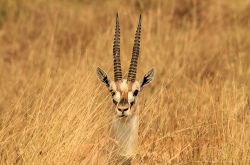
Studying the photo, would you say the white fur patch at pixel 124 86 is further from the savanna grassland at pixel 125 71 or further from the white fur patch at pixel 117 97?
the savanna grassland at pixel 125 71

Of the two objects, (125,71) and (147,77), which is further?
(125,71)

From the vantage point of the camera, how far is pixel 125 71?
364 inches

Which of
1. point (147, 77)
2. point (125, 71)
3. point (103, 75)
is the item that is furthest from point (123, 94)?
point (125, 71)

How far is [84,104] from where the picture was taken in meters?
6.75

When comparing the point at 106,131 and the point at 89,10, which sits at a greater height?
the point at 89,10

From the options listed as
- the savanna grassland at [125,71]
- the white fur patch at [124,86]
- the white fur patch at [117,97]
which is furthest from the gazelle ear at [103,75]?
the white fur patch at [117,97]

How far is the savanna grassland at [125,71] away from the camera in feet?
20.6

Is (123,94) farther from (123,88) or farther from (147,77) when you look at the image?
(147,77)

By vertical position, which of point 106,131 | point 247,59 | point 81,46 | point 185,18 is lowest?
point 106,131

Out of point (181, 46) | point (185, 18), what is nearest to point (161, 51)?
point (181, 46)

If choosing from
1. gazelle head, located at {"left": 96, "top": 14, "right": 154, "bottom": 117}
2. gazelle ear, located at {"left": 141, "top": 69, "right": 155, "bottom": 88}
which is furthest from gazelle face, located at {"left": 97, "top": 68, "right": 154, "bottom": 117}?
gazelle ear, located at {"left": 141, "top": 69, "right": 155, "bottom": 88}

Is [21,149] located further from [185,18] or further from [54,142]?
[185,18]

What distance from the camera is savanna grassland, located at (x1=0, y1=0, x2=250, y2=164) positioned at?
247 inches

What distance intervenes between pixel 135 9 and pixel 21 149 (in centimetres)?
876
